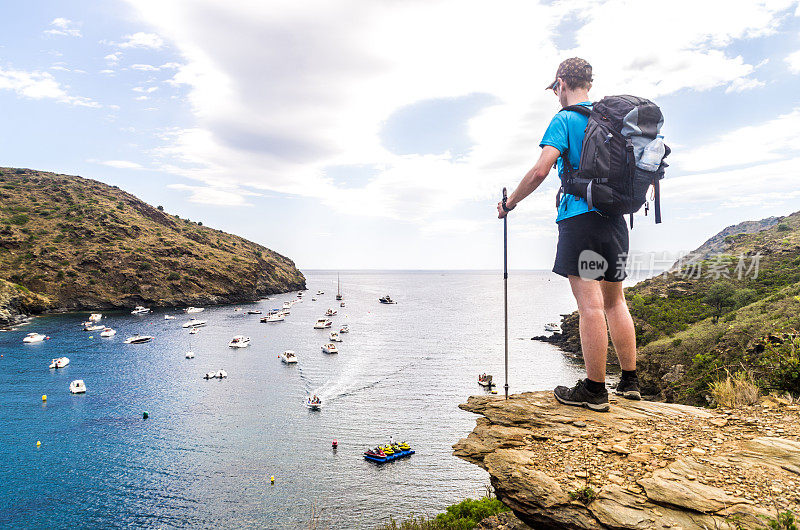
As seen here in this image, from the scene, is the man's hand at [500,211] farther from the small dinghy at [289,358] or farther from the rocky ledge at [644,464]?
the small dinghy at [289,358]

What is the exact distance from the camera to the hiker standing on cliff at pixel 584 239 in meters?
5.20

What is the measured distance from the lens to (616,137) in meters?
4.92

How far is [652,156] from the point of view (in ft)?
15.7

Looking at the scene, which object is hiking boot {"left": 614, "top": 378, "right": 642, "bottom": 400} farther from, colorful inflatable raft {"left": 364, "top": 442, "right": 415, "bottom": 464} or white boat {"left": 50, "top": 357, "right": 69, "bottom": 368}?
white boat {"left": 50, "top": 357, "right": 69, "bottom": 368}

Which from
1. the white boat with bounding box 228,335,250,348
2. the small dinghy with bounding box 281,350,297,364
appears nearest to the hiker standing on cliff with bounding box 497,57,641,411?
the small dinghy with bounding box 281,350,297,364

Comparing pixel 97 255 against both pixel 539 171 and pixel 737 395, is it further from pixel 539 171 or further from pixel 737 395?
pixel 737 395

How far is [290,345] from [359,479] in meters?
50.9

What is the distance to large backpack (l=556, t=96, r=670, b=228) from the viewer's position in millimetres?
4840

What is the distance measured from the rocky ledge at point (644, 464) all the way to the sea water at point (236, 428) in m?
25.0

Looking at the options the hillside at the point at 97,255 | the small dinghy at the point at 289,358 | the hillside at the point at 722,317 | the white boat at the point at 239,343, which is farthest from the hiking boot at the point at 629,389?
the hillside at the point at 97,255

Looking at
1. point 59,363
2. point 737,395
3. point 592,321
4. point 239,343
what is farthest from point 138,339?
point 737,395

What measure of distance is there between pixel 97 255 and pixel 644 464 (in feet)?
454

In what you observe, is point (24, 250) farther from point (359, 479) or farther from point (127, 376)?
point (359, 479)

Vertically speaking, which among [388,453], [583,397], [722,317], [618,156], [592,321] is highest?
[618,156]
